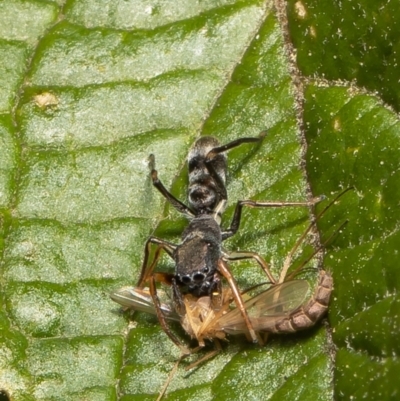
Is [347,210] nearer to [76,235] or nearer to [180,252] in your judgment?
[180,252]

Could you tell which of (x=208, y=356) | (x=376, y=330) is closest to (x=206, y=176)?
(x=208, y=356)

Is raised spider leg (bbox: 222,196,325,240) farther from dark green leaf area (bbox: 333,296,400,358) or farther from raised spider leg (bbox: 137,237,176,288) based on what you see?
dark green leaf area (bbox: 333,296,400,358)

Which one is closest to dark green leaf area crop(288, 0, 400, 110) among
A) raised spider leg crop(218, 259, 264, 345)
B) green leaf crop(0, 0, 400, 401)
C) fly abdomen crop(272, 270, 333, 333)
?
green leaf crop(0, 0, 400, 401)

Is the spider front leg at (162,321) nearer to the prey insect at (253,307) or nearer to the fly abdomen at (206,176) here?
the prey insect at (253,307)

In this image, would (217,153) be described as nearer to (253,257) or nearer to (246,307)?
(253,257)

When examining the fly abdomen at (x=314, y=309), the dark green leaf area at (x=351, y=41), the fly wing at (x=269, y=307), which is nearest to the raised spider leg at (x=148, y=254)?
the fly wing at (x=269, y=307)

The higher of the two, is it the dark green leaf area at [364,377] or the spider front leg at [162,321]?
the spider front leg at [162,321]
